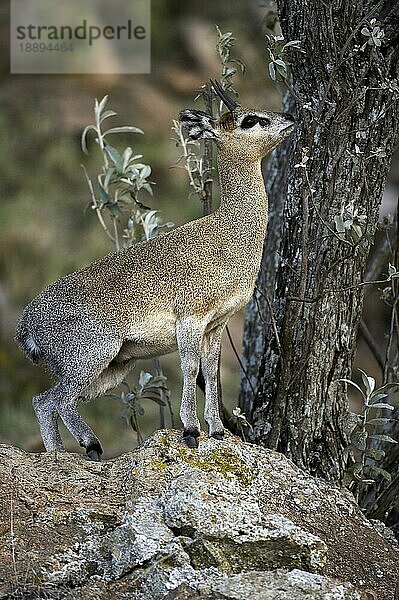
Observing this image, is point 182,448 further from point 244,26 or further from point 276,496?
point 244,26

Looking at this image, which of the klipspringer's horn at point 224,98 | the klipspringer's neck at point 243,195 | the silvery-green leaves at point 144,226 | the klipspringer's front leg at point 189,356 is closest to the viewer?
the klipspringer's front leg at point 189,356

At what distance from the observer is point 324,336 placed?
234 inches

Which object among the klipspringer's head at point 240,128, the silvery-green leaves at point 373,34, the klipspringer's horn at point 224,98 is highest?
the silvery-green leaves at point 373,34

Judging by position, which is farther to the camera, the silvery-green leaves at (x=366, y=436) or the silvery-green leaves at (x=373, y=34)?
the silvery-green leaves at (x=366, y=436)

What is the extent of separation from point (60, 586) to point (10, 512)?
1.65 feet

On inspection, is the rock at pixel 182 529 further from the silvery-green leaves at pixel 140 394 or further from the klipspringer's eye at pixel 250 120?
the klipspringer's eye at pixel 250 120

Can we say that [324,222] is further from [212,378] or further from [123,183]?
[123,183]

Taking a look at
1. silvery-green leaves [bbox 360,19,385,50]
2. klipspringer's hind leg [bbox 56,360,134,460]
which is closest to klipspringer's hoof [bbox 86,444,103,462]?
klipspringer's hind leg [bbox 56,360,134,460]

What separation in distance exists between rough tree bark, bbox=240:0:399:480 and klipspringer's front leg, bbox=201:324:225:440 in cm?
31

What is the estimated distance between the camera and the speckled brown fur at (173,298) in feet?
18.3

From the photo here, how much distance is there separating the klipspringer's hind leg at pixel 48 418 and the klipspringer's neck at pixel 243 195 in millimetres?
1414

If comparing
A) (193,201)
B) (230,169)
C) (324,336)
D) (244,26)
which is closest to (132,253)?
(230,169)

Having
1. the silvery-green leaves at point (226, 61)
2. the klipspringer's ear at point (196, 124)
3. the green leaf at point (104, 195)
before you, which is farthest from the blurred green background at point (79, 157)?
the klipspringer's ear at point (196, 124)

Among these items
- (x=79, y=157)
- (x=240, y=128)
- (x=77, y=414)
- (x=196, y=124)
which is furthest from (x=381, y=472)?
(x=79, y=157)
